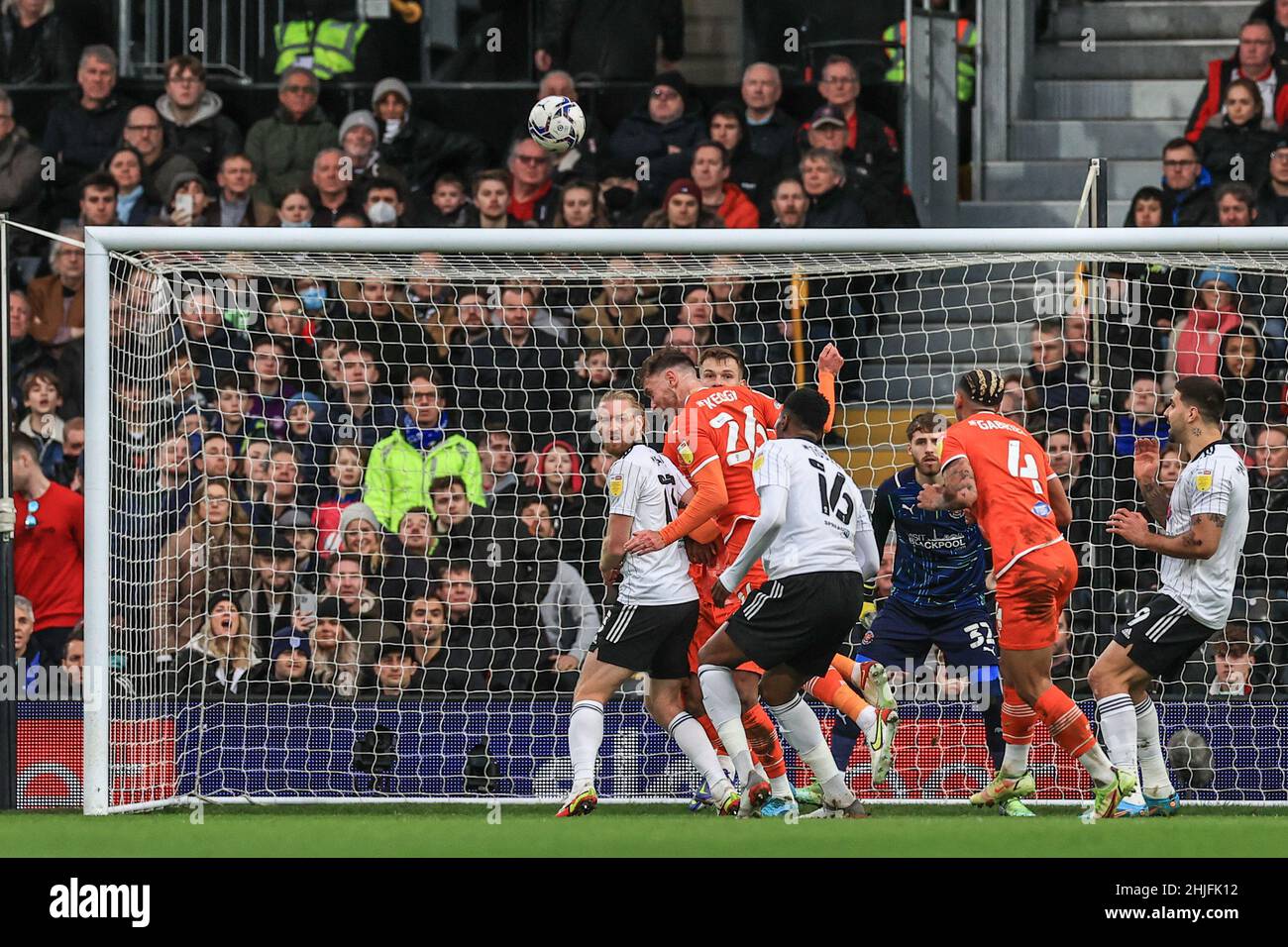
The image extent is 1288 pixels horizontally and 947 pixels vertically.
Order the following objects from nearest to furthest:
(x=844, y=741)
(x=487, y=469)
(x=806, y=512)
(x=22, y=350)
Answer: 1. (x=806, y=512)
2. (x=844, y=741)
3. (x=487, y=469)
4. (x=22, y=350)

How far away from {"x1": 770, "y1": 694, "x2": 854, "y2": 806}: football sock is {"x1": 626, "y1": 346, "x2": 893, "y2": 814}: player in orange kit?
0.21 m

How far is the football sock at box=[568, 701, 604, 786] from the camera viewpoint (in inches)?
339

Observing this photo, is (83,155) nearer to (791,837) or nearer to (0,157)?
(0,157)

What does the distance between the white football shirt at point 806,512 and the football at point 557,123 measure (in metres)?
2.68

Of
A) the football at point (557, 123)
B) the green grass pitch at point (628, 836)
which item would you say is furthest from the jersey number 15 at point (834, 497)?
the football at point (557, 123)

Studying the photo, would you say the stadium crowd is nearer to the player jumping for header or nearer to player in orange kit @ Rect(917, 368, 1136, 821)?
the player jumping for header

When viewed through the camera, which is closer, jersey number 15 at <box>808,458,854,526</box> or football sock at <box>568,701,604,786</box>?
jersey number 15 at <box>808,458,854,526</box>

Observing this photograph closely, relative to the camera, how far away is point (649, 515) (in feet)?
29.1

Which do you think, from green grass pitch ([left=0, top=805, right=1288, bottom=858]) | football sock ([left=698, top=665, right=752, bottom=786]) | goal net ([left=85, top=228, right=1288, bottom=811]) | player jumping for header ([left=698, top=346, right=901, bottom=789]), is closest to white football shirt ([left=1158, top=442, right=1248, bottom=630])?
green grass pitch ([left=0, top=805, right=1288, bottom=858])

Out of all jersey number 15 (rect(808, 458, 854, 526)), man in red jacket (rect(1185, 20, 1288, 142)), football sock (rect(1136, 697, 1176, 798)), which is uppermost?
man in red jacket (rect(1185, 20, 1288, 142))

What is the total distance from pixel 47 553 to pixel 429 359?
2.63 m

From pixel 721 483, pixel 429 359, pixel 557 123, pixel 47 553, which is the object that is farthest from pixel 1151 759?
pixel 47 553

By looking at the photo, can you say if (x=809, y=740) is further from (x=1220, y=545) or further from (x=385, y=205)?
(x=385, y=205)

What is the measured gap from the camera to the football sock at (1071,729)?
8500 millimetres
